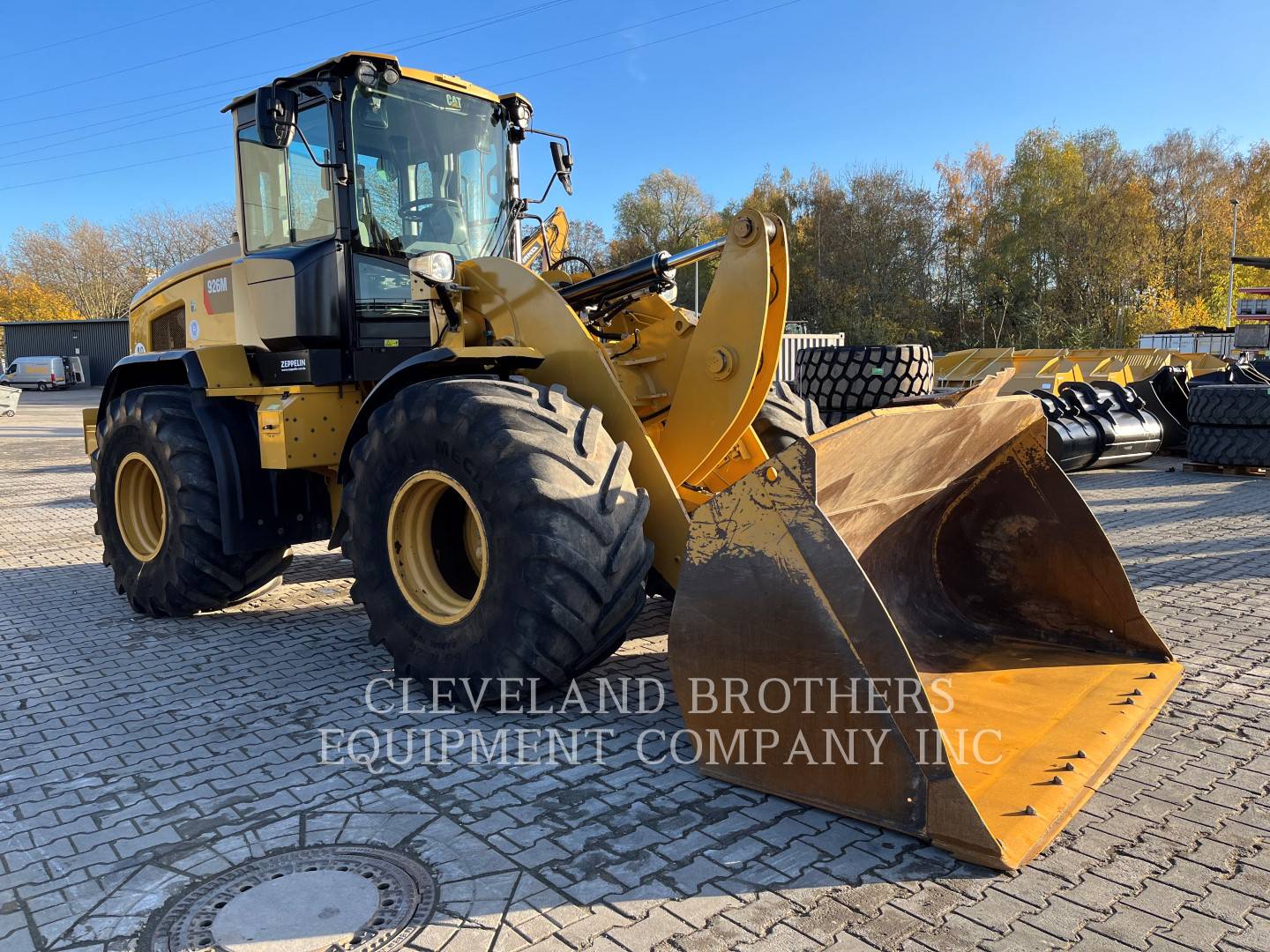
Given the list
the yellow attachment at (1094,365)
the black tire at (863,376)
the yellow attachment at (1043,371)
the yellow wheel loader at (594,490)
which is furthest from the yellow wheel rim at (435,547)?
the yellow attachment at (1094,365)

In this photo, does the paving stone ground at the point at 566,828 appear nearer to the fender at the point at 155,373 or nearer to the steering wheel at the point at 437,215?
the fender at the point at 155,373

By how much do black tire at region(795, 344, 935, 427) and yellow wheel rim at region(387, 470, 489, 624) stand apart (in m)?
5.17

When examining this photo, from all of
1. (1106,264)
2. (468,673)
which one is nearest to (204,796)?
(468,673)

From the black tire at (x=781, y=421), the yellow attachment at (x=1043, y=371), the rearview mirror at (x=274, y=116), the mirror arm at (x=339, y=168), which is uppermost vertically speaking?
the rearview mirror at (x=274, y=116)

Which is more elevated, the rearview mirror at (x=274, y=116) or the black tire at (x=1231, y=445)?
the rearview mirror at (x=274, y=116)

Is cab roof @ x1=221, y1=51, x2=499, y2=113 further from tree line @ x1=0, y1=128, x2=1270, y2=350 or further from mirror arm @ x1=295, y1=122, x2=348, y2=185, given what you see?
tree line @ x1=0, y1=128, x2=1270, y2=350

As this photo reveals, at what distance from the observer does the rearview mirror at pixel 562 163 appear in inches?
226

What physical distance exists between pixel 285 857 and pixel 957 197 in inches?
1900

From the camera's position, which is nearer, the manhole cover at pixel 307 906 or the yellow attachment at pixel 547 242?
the manhole cover at pixel 307 906

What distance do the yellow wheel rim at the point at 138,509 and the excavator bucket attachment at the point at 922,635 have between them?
4.29 metres

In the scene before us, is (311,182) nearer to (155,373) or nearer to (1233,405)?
(155,373)

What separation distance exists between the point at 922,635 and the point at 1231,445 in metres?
9.25

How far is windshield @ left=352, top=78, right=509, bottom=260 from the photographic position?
16.3ft

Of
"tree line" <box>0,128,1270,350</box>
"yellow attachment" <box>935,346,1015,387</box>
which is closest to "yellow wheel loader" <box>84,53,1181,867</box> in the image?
"yellow attachment" <box>935,346,1015,387</box>
